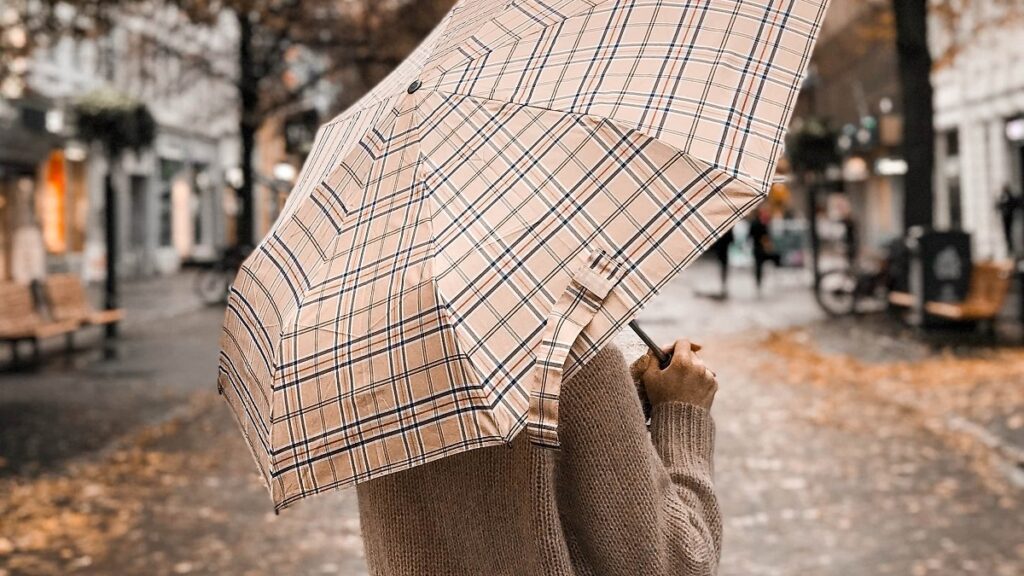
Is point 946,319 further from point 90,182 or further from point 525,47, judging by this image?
point 90,182

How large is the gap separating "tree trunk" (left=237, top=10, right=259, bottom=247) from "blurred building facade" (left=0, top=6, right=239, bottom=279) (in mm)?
793

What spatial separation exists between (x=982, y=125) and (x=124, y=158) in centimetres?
2412

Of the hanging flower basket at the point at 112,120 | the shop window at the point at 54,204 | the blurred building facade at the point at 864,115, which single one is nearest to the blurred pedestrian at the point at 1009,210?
the blurred building facade at the point at 864,115

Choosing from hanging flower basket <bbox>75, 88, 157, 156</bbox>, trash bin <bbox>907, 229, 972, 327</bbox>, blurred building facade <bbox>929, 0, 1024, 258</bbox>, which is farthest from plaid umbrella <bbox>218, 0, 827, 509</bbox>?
blurred building facade <bbox>929, 0, 1024, 258</bbox>

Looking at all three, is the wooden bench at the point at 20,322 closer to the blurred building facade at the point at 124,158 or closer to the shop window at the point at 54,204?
the blurred building facade at the point at 124,158

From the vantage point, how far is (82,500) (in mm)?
7270

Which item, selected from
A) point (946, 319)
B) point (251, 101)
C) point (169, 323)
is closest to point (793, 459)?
point (946, 319)

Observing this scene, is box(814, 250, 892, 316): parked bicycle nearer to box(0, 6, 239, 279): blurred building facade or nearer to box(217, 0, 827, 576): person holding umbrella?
box(0, 6, 239, 279): blurred building facade

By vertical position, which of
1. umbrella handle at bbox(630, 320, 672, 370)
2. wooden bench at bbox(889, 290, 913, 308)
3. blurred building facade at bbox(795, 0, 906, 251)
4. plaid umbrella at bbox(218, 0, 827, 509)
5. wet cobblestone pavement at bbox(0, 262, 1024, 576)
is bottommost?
wet cobblestone pavement at bbox(0, 262, 1024, 576)

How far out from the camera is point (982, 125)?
34906mm

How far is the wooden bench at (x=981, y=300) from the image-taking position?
14.8 metres

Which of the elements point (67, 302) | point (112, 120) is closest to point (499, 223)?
point (67, 302)

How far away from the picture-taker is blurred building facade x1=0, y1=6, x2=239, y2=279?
2905 centimetres

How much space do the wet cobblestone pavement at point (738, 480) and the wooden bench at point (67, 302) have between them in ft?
10.0
